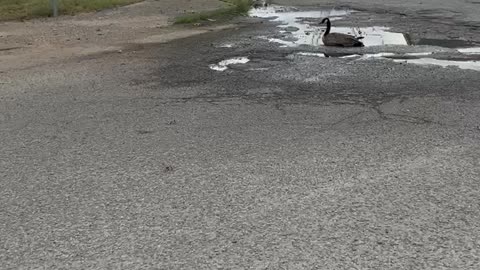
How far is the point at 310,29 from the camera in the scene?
555 inches

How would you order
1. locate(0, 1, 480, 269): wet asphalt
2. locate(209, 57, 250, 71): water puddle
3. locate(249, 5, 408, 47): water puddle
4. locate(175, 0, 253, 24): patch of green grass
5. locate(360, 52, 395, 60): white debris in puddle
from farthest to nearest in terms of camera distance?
locate(175, 0, 253, 24): patch of green grass
locate(249, 5, 408, 47): water puddle
locate(360, 52, 395, 60): white debris in puddle
locate(209, 57, 250, 71): water puddle
locate(0, 1, 480, 269): wet asphalt

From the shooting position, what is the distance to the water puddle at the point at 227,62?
975 centimetres

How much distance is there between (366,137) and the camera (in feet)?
19.9

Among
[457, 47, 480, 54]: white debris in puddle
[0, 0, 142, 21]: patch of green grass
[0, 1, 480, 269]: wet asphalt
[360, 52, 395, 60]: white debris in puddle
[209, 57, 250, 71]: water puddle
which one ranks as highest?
[0, 1, 480, 269]: wet asphalt

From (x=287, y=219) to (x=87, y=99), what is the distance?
4.51 meters

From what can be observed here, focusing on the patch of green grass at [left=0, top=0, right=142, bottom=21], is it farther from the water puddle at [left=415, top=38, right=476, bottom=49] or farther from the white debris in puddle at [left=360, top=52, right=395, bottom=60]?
the water puddle at [left=415, top=38, right=476, bottom=49]

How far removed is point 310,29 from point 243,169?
945cm

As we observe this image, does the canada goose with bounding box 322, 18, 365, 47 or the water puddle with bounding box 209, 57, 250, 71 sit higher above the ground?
the canada goose with bounding box 322, 18, 365, 47

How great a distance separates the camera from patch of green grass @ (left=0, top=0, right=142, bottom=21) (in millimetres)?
17219

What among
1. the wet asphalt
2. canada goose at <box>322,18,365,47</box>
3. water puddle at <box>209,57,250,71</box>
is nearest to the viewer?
the wet asphalt

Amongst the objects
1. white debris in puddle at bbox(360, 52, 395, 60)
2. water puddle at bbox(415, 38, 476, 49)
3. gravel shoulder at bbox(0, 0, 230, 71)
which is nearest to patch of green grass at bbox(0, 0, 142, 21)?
gravel shoulder at bbox(0, 0, 230, 71)

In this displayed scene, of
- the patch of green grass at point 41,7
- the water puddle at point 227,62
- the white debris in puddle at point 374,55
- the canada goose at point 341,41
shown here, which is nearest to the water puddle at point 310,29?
the canada goose at point 341,41

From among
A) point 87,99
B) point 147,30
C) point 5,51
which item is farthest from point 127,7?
point 87,99

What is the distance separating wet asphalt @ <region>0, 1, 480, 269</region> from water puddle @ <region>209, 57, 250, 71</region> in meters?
0.37
